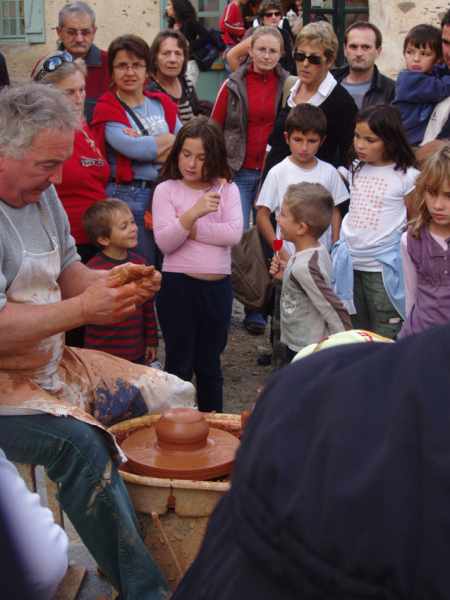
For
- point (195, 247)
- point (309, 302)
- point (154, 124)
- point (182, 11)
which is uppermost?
point (182, 11)

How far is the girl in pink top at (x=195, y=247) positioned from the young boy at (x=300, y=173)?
57 centimetres

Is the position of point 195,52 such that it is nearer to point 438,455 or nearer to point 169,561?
point 169,561

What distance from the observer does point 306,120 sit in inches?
204

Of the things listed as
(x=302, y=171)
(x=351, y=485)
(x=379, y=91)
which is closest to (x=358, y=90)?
(x=379, y=91)

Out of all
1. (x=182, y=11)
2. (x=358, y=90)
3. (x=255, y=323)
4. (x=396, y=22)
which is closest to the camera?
(x=358, y=90)

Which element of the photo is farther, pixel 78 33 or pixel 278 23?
pixel 278 23

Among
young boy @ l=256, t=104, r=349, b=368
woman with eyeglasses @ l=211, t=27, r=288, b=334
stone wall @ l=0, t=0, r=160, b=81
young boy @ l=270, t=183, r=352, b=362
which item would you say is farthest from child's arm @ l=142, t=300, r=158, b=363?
stone wall @ l=0, t=0, r=160, b=81

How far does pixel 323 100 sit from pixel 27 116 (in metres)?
2.90

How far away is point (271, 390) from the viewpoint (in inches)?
47.7

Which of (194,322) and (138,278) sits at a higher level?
(138,278)

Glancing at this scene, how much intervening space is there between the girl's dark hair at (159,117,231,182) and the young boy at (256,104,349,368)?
0.62 meters

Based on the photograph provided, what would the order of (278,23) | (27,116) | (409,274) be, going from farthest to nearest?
(278,23), (409,274), (27,116)

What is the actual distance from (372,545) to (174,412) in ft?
7.22

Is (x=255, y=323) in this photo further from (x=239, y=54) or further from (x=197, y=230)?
(x=239, y=54)
